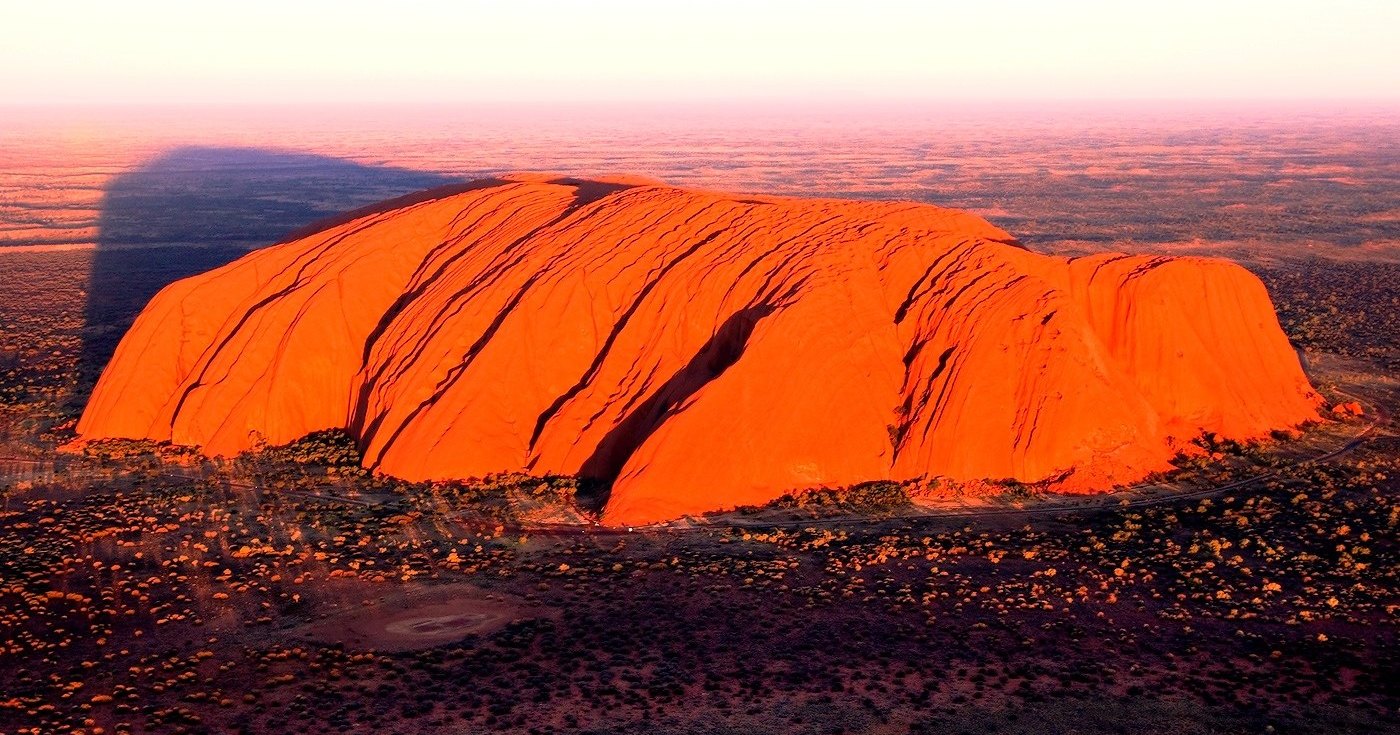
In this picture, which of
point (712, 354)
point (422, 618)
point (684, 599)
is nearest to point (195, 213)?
point (712, 354)

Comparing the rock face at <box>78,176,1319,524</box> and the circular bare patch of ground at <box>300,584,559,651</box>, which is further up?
the rock face at <box>78,176,1319,524</box>

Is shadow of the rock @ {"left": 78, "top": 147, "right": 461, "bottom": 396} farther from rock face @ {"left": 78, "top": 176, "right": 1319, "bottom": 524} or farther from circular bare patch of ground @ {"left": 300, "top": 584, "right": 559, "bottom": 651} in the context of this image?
circular bare patch of ground @ {"left": 300, "top": 584, "right": 559, "bottom": 651}

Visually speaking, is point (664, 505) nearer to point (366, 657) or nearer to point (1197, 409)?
point (366, 657)

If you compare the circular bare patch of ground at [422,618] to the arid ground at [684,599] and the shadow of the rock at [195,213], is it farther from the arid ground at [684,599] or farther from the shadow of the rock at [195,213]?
the shadow of the rock at [195,213]

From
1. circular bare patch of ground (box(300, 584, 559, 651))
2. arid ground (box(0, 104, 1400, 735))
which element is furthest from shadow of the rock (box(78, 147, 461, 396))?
circular bare patch of ground (box(300, 584, 559, 651))

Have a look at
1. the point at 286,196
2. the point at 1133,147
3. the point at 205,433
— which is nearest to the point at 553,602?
the point at 205,433

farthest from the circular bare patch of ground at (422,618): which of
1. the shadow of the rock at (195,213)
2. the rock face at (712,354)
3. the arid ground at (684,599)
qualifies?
the shadow of the rock at (195,213)
